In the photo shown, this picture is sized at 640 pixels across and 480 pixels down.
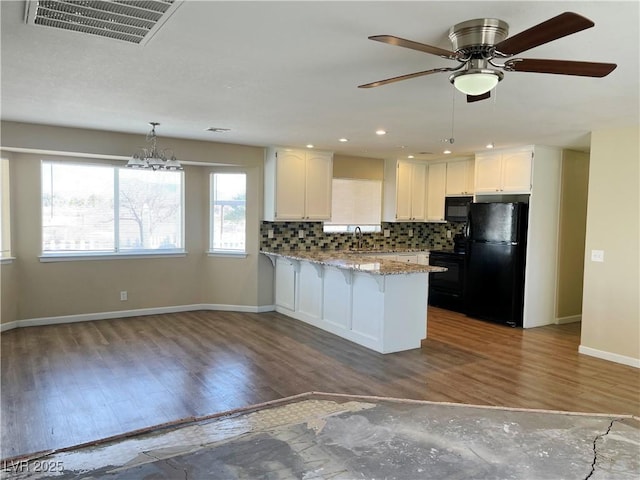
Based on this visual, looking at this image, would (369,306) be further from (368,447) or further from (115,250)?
(115,250)

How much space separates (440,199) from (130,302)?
4984mm

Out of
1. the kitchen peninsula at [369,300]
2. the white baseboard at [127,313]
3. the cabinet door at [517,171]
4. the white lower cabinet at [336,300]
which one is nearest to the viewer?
the kitchen peninsula at [369,300]

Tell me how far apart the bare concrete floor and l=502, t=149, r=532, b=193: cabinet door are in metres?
3.35

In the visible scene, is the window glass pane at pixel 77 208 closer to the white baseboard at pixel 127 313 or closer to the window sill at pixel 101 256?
the window sill at pixel 101 256

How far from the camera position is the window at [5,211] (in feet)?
17.1

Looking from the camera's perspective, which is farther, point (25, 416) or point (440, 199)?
point (440, 199)

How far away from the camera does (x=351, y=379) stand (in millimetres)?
3900

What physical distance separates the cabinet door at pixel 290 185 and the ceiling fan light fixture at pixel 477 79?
13.5 feet

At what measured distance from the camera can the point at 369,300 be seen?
481 cm

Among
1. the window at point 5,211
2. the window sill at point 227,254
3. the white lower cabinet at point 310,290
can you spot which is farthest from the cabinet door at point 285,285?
the window at point 5,211

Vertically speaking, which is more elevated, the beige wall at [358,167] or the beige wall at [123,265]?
the beige wall at [358,167]

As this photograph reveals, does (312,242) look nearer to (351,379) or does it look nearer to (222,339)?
(222,339)

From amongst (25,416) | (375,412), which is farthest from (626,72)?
(25,416)

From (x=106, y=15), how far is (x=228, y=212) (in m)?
4.42
